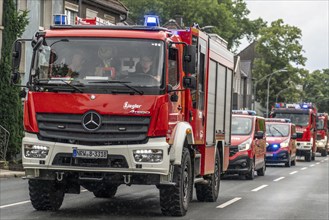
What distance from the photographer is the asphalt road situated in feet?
41.2

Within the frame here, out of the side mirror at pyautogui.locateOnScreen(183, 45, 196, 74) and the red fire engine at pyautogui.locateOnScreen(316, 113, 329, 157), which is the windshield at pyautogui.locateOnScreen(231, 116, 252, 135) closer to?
the side mirror at pyautogui.locateOnScreen(183, 45, 196, 74)

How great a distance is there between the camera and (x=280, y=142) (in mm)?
35562

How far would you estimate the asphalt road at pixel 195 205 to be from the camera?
12547 millimetres

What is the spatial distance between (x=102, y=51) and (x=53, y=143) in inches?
60.6

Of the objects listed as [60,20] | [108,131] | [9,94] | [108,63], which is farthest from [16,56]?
[9,94]

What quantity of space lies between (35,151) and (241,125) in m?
14.6

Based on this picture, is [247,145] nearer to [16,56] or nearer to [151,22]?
[151,22]

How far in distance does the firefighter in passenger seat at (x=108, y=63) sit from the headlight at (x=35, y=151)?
1333 millimetres

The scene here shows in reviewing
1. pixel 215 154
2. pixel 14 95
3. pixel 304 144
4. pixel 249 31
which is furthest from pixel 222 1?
pixel 215 154

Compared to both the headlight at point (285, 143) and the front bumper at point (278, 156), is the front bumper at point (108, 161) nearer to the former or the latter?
the headlight at point (285, 143)

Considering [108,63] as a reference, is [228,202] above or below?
below

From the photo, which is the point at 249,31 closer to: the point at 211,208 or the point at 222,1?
the point at 222,1

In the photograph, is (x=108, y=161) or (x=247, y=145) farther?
(x=247, y=145)

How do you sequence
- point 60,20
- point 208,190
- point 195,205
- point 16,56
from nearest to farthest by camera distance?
point 16,56, point 60,20, point 195,205, point 208,190
